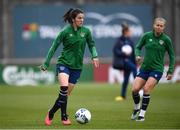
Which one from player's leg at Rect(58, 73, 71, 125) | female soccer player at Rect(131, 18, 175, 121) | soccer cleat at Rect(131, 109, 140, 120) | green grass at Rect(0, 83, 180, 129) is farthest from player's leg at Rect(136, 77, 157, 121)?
player's leg at Rect(58, 73, 71, 125)

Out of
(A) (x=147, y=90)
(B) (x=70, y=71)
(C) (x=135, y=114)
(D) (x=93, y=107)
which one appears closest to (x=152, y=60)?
(A) (x=147, y=90)

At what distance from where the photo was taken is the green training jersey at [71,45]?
16719mm

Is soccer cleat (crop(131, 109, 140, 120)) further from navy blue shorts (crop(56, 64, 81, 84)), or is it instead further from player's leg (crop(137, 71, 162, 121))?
navy blue shorts (crop(56, 64, 81, 84))

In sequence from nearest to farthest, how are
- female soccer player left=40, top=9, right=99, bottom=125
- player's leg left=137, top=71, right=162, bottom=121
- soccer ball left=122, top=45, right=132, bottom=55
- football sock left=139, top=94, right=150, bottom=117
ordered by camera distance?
female soccer player left=40, top=9, right=99, bottom=125
player's leg left=137, top=71, right=162, bottom=121
football sock left=139, top=94, right=150, bottom=117
soccer ball left=122, top=45, right=132, bottom=55

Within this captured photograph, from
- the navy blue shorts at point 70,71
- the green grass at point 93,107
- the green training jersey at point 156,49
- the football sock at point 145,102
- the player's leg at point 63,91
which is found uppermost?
the green training jersey at point 156,49

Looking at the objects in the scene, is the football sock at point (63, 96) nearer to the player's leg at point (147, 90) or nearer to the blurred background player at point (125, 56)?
the player's leg at point (147, 90)

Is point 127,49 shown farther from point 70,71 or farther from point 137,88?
point 70,71

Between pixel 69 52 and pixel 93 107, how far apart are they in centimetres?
550

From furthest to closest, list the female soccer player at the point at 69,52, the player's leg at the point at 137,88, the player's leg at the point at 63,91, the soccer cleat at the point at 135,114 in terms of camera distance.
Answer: the soccer cleat at the point at 135,114, the player's leg at the point at 137,88, the female soccer player at the point at 69,52, the player's leg at the point at 63,91

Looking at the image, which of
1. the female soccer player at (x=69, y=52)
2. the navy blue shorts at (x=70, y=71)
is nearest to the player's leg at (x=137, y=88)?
the female soccer player at (x=69, y=52)

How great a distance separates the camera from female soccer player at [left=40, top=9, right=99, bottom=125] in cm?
1667

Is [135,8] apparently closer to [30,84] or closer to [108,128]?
[30,84]

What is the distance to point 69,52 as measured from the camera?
55.2 feet

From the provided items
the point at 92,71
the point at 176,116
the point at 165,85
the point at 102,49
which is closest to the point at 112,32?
the point at 102,49
